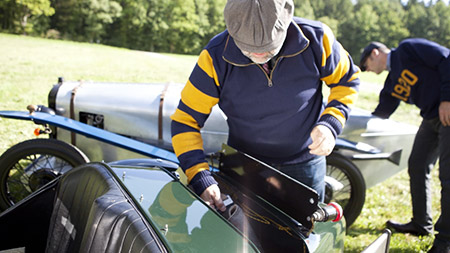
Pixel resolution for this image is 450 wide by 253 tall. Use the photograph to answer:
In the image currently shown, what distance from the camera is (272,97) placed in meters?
1.82

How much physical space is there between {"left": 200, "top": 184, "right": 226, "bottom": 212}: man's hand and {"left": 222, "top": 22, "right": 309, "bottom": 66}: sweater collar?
627mm

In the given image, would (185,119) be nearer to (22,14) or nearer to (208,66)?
(208,66)

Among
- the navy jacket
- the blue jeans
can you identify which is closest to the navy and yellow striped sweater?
the blue jeans

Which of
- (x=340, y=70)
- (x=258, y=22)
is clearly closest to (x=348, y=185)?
(x=340, y=70)

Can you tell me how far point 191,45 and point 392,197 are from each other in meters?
39.2

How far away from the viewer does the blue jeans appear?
6.64 ft

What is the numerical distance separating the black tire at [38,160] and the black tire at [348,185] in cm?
229

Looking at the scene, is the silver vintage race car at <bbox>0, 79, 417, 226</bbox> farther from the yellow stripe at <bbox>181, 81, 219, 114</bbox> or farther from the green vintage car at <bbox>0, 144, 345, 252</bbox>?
the yellow stripe at <bbox>181, 81, 219, 114</bbox>

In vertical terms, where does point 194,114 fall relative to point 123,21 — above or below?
above

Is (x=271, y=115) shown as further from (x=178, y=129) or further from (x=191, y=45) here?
(x=191, y=45)

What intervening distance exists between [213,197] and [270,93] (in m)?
0.61

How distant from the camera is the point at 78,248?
55.6 inches

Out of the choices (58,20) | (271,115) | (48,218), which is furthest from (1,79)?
(58,20)

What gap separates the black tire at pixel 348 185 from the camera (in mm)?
3395
